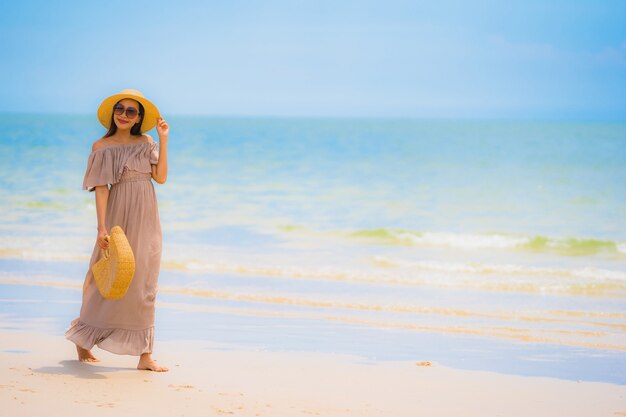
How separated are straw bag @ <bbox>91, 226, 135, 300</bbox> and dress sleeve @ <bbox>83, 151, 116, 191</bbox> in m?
0.30

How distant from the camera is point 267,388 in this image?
488 cm

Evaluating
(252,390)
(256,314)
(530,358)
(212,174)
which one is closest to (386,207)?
(212,174)

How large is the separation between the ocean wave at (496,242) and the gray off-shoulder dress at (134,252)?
835 cm

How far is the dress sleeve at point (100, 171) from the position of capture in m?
4.95

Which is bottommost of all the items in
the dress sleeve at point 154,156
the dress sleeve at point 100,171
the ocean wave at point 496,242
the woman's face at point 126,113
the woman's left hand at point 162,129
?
the dress sleeve at point 100,171

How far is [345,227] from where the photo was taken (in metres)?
14.3

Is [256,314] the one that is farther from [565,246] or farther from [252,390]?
[565,246]

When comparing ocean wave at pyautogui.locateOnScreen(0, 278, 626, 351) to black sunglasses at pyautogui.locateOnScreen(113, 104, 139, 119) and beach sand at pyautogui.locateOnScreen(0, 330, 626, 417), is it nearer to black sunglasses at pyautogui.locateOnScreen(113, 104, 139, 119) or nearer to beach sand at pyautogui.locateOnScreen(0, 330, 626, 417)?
beach sand at pyautogui.locateOnScreen(0, 330, 626, 417)

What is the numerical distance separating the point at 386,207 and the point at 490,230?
334 cm

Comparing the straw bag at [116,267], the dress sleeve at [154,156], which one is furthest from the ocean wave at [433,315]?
the straw bag at [116,267]

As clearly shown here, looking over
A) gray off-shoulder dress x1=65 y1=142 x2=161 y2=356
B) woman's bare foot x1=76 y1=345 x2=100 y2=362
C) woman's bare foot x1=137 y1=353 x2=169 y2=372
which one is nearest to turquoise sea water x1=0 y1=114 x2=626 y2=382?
woman's bare foot x1=137 y1=353 x2=169 y2=372

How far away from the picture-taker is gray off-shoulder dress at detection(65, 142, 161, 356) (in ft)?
16.2

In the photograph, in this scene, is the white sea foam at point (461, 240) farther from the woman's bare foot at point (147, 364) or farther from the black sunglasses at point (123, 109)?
the black sunglasses at point (123, 109)

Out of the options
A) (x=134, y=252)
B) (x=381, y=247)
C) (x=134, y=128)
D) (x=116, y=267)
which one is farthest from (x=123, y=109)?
(x=381, y=247)
